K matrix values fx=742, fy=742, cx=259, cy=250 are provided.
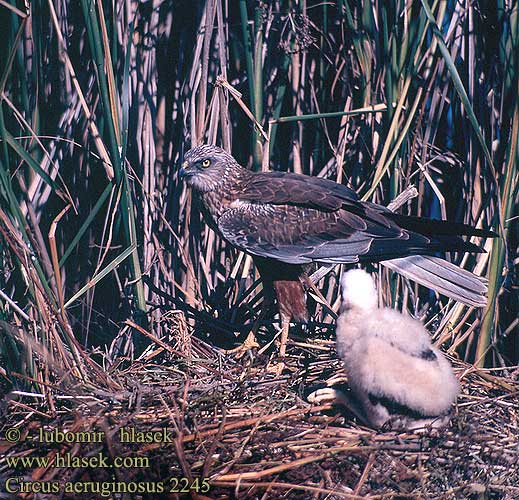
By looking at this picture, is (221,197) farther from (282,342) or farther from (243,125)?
(282,342)

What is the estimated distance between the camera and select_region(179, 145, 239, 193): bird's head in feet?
12.2

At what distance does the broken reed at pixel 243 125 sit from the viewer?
3.62 meters

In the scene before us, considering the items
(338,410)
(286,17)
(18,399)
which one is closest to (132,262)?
(18,399)

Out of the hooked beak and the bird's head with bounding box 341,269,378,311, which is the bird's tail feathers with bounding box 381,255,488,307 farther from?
the hooked beak

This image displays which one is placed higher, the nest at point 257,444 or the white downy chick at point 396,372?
the white downy chick at point 396,372

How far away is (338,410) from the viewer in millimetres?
3053

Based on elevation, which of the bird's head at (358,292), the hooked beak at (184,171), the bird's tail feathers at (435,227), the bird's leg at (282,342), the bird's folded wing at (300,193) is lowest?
the bird's leg at (282,342)

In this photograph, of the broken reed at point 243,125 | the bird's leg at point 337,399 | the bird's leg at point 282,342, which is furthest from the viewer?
the broken reed at point 243,125

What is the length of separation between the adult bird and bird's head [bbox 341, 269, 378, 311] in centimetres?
43

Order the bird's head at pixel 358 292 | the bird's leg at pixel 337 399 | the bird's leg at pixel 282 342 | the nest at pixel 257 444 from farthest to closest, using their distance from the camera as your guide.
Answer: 1. the bird's leg at pixel 282 342
2. the bird's head at pixel 358 292
3. the bird's leg at pixel 337 399
4. the nest at pixel 257 444

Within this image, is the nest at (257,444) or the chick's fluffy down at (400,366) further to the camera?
the chick's fluffy down at (400,366)

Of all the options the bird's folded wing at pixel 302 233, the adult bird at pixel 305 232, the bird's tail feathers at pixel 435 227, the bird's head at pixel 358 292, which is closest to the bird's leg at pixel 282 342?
the adult bird at pixel 305 232

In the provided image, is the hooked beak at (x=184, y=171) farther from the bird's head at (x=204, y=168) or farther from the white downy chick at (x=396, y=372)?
the white downy chick at (x=396, y=372)

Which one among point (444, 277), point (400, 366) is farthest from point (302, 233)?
point (400, 366)
